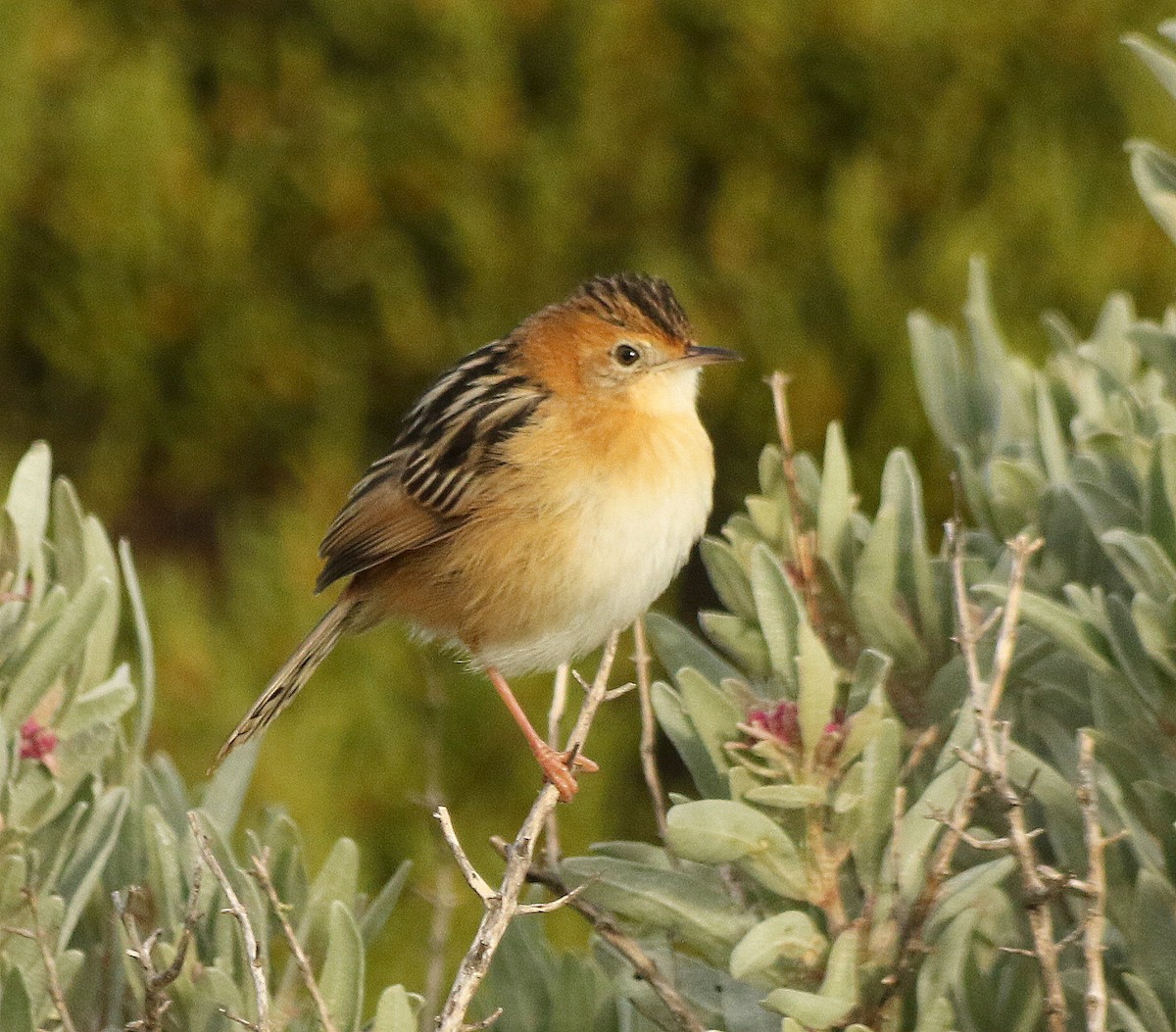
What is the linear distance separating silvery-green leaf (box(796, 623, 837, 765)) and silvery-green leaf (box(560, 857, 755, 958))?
230 millimetres

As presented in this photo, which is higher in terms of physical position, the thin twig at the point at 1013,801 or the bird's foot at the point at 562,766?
the thin twig at the point at 1013,801

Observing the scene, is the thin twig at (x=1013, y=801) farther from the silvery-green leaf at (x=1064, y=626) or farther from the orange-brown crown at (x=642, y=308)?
the orange-brown crown at (x=642, y=308)

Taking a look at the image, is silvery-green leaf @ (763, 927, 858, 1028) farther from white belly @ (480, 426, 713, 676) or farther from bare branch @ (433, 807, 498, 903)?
white belly @ (480, 426, 713, 676)

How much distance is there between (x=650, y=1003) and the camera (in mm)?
2344

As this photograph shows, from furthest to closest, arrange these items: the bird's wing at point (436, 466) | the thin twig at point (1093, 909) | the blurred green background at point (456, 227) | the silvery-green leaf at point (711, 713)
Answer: the blurred green background at point (456, 227), the bird's wing at point (436, 466), the silvery-green leaf at point (711, 713), the thin twig at point (1093, 909)

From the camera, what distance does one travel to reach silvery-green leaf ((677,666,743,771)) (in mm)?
2256

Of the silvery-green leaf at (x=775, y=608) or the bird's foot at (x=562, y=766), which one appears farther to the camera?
the bird's foot at (x=562, y=766)

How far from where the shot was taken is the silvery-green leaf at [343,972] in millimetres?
2219

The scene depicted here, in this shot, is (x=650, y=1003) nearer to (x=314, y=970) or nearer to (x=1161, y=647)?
(x=314, y=970)

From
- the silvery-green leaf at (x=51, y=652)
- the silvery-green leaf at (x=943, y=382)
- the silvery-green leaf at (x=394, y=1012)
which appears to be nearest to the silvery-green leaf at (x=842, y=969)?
the silvery-green leaf at (x=394, y=1012)

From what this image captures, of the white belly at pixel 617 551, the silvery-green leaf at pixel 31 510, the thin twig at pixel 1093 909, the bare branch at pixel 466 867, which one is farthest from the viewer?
the white belly at pixel 617 551

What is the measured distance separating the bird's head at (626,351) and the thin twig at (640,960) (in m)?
1.47

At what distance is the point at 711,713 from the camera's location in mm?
2270

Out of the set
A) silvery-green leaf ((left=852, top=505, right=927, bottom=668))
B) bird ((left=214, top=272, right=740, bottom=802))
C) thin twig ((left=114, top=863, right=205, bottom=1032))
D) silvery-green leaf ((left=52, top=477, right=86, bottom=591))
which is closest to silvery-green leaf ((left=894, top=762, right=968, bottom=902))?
silvery-green leaf ((left=852, top=505, right=927, bottom=668))
